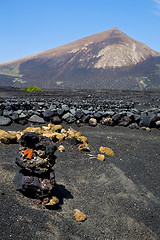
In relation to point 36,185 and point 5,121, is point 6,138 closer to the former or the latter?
point 5,121

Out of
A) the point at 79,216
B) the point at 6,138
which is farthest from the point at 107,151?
the point at 79,216

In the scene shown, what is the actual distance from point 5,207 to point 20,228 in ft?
1.41

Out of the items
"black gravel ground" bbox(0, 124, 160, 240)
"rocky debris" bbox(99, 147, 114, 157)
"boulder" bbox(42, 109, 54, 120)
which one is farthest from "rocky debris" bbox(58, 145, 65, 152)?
"boulder" bbox(42, 109, 54, 120)

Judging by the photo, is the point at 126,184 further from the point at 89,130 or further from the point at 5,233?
the point at 89,130

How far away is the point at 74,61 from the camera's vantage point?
324ft

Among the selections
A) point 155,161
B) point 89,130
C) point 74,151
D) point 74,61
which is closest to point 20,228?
point 74,151

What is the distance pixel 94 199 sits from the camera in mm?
4066

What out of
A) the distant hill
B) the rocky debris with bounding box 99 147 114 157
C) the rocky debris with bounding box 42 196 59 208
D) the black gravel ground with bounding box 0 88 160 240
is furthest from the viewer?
the distant hill

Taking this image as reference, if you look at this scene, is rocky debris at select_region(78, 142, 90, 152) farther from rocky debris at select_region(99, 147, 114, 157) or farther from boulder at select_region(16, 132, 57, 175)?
boulder at select_region(16, 132, 57, 175)

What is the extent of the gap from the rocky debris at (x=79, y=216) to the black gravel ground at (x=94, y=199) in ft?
0.22

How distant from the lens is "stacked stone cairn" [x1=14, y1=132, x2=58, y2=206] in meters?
3.43

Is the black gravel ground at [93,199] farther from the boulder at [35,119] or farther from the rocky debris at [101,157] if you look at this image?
the boulder at [35,119]

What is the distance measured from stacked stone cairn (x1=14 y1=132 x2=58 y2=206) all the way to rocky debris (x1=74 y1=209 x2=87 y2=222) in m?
0.36

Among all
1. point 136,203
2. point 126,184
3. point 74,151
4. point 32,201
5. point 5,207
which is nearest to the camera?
point 5,207
